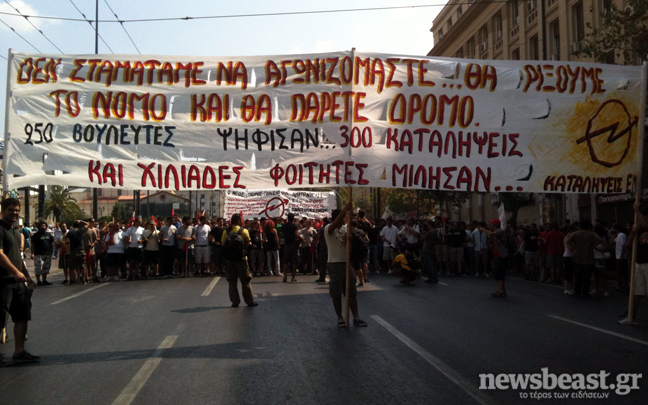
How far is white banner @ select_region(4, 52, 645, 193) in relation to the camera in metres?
8.03

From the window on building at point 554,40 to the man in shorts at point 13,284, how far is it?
110 ft

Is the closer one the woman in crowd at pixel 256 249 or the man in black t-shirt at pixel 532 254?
Result: the man in black t-shirt at pixel 532 254

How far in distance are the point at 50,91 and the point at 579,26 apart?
31.7 metres

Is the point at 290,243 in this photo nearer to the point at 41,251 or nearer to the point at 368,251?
the point at 368,251

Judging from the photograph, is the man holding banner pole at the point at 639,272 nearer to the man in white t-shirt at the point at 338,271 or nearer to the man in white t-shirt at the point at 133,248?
the man in white t-shirt at the point at 338,271

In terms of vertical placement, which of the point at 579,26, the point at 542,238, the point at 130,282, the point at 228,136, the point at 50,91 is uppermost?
the point at 579,26

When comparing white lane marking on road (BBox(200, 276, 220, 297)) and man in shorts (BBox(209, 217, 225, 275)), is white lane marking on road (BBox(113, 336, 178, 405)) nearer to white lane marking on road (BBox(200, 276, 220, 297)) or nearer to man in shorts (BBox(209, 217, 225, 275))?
white lane marking on road (BBox(200, 276, 220, 297))

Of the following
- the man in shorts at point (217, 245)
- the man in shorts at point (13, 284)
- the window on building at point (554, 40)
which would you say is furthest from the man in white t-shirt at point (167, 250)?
the window on building at point (554, 40)

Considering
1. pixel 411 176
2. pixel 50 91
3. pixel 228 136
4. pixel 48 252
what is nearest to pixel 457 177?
pixel 411 176

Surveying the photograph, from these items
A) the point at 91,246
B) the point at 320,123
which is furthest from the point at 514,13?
the point at 320,123

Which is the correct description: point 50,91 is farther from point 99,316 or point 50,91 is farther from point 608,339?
point 608,339

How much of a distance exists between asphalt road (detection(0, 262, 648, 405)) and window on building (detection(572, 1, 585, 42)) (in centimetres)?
2315

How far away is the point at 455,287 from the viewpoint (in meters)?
17.2

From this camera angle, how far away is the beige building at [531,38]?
3062cm
